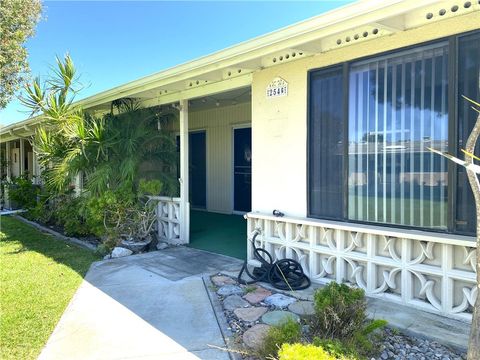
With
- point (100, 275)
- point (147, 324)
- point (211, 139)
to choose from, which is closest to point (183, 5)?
point (211, 139)

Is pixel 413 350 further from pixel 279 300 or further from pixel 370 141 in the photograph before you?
pixel 370 141

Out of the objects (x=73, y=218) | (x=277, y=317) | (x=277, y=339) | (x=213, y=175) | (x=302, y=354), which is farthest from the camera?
(x=213, y=175)

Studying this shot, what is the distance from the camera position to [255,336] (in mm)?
2982

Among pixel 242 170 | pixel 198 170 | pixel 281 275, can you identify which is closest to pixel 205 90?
pixel 281 275

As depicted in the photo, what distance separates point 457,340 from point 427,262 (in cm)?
77

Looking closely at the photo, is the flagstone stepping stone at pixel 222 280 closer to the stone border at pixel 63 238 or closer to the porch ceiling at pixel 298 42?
the porch ceiling at pixel 298 42

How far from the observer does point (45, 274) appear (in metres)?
4.93

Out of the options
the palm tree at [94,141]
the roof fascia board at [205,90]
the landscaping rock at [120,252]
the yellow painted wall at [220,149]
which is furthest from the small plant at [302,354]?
the yellow painted wall at [220,149]

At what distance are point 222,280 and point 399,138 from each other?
8.30 ft

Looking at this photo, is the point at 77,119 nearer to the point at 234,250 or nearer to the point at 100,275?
the point at 100,275

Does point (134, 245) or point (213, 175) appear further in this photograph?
point (213, 175)

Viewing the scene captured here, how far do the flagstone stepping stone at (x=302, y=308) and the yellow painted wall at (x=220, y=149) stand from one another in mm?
5954

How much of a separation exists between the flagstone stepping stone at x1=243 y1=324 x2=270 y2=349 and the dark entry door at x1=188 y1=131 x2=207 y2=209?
7.32 meters

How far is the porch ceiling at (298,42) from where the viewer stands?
306cm
